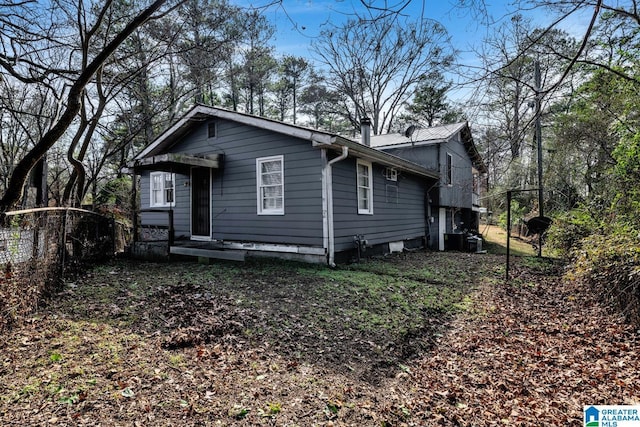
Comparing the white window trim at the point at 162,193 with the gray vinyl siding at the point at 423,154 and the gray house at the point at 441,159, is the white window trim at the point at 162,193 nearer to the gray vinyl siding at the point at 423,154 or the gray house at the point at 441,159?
the gray house at the point at 441,159

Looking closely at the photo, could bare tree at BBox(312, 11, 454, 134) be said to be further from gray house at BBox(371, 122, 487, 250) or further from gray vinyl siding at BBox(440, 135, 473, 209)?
gray vinyl siding at BBox(440, 135, 473, 209)

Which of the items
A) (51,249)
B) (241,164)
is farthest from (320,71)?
(51,249)

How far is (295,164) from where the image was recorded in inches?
335

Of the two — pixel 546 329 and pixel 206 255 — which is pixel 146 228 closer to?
pixel 206 255

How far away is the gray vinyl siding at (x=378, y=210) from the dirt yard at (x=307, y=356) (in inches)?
92.9

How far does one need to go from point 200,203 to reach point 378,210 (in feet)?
18.3

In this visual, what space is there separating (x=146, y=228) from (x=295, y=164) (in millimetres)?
5050

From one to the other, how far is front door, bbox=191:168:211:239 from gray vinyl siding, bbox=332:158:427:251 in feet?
14.3

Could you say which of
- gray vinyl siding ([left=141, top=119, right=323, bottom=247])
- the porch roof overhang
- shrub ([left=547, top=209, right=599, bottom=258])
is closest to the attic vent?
gray vinyl siding ([left=141, top=119, right=323, bottom=247])

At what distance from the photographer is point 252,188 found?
9.34 meters

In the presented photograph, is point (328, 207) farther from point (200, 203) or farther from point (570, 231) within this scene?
point (570, 231)

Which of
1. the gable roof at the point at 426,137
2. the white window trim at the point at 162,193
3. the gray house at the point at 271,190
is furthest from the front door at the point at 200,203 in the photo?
the gable roof at the point at 426,137

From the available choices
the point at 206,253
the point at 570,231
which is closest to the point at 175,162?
the point at 206,253

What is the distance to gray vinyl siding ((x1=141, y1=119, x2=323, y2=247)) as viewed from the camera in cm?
832
